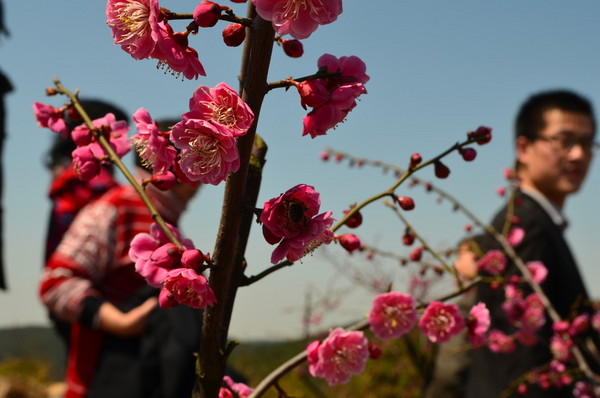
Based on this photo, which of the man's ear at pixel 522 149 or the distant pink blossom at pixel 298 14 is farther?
the man's ear at pixel 522 149

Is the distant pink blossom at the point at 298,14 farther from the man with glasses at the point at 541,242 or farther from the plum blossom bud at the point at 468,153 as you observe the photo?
the man with glasses at the point at 541,242

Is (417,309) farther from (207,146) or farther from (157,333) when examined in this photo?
(157,333)

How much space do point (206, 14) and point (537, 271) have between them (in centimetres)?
214

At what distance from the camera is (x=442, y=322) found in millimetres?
1083

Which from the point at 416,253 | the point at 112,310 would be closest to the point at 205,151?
the point at 416,253

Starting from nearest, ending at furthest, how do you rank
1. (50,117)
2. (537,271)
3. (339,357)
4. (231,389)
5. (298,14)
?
(298,14), (231,389), (339,357), (50,117), (537,271)

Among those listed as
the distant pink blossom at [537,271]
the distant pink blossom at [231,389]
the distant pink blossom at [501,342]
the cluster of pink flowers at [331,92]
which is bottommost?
the distant pink blossom at [501,342]

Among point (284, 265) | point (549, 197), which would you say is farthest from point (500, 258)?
point (284, 265)

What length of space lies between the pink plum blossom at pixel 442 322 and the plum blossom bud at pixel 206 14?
2.09 ft

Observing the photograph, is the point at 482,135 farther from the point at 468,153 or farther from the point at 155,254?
the point at 155,254

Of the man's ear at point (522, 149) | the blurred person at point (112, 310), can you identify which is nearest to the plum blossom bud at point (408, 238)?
the blurred person at point (112, 310)

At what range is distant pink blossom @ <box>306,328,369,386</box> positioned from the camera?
84cm

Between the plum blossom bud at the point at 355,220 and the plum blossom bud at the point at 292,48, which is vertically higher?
the plum blossom bud at the point at 292,48

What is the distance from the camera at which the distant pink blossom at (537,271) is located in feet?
7.81
